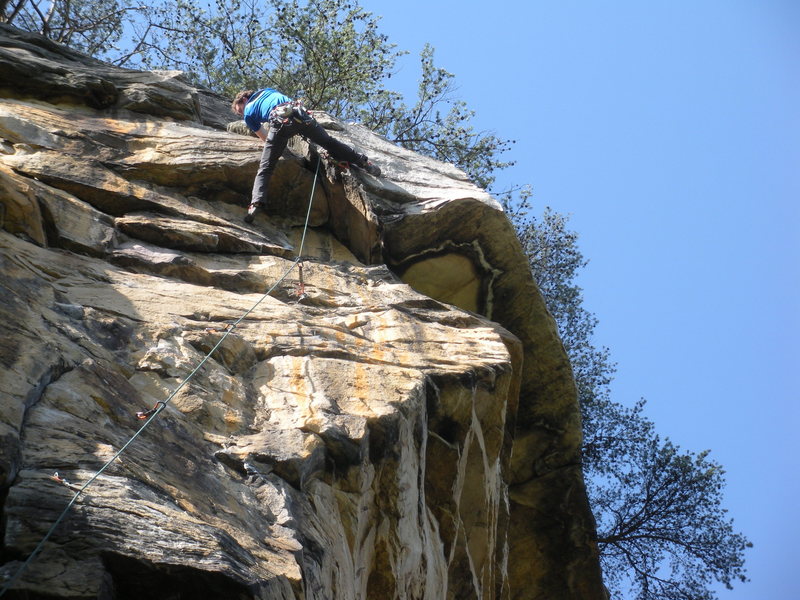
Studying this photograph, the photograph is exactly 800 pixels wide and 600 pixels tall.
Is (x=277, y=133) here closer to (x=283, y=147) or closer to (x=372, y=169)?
(x=283, y=147)

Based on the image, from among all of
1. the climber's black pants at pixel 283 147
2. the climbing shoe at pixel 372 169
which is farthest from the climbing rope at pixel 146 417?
the climbing shoe at pixel 372 169

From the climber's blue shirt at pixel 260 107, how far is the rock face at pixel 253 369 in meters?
0.31

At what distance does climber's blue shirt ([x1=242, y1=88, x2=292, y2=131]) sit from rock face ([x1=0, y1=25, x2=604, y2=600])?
12.0 inches

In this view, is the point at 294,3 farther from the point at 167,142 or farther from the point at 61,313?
the point at 61,313

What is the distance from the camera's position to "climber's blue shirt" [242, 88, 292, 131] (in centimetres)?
1068

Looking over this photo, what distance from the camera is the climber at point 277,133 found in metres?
9.85

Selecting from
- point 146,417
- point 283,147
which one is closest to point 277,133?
point 283,147

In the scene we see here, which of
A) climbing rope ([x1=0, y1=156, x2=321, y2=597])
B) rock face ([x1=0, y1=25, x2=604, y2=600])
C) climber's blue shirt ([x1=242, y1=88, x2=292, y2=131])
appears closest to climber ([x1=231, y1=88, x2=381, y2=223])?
climber's blue shirt ([x1=242, y1=88, x2=292, y2=131])

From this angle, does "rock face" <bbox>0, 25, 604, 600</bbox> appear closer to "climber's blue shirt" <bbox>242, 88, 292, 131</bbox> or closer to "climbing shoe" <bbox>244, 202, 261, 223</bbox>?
"climbing shoe" <bbox>244, 202, 261, 223</bbox>

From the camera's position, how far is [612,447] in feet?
56.2

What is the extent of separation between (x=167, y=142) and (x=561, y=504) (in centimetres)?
634

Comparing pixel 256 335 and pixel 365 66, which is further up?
pixel 365 66

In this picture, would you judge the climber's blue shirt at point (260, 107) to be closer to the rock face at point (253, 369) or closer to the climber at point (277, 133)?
the climber at point (277, 133)

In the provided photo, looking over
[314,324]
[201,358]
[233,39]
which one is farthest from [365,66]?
[201,358]
